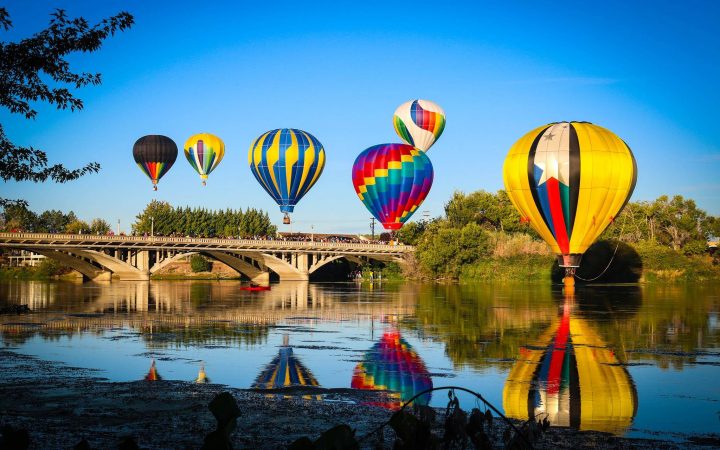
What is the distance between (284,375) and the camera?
76.5 ft

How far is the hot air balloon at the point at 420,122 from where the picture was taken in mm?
98812

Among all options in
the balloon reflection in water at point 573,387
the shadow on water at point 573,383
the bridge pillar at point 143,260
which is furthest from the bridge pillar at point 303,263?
the balloon reflection in water at point 573,387

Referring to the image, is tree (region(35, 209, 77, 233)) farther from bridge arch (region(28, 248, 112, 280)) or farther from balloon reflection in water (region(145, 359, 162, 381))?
balloon reflection in water (region(145, 359, 162, 381))

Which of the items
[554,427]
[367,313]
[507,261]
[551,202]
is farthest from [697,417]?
[507,261]

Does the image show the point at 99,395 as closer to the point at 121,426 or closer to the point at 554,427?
the point at 121,426

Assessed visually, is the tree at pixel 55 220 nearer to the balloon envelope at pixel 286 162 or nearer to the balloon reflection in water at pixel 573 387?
the balloon envelope at pixel 286 162

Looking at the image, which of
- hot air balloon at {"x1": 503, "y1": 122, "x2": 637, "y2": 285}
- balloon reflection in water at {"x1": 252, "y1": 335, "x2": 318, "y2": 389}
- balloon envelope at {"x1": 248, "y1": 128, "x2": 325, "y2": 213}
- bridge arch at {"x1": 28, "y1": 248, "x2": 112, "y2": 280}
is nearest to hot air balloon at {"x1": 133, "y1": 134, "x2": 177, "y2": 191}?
bridge arch at {"x1": 28, "y1": 248, "x2": 112, "y2": 280}

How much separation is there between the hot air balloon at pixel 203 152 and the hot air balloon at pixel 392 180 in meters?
22.1

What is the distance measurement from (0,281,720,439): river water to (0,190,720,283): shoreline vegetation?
3515cm

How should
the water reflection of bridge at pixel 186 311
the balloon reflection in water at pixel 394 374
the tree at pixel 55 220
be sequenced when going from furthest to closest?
the tree at pixel 55 220
the water reflection of bridge at pixel 186 311
the balloon reflection in water at pixel 394 374

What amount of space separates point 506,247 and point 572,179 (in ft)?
133

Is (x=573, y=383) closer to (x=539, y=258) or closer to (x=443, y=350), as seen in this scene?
(x=443, y=350)

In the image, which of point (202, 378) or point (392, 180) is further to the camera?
point (392, 180)

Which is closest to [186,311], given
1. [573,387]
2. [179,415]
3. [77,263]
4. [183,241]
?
[573,387]
